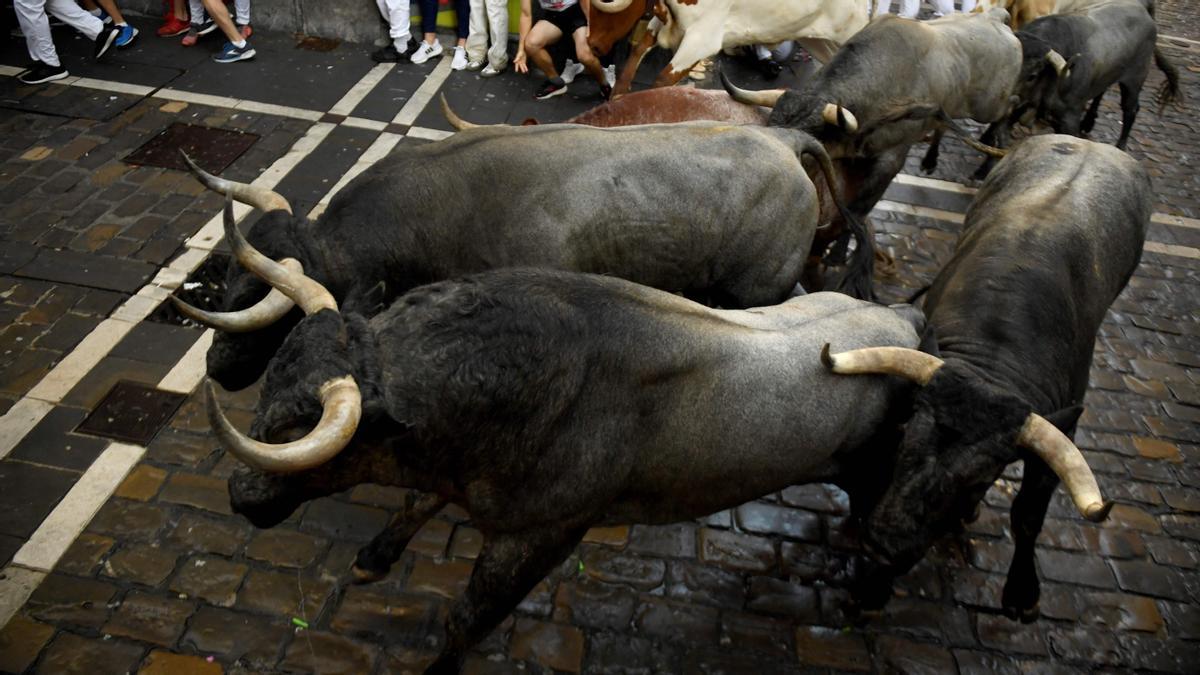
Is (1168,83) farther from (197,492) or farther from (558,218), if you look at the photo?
(197,492)

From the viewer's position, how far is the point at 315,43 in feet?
39.3

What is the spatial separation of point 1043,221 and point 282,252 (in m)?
5.02

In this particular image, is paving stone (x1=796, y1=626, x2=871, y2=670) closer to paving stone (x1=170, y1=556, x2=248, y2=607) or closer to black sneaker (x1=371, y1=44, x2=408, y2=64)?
paving stone (x1=170, y1=556, x2=248, y2=607)

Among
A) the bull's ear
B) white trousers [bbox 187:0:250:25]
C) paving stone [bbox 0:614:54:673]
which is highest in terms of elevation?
the bull's ear

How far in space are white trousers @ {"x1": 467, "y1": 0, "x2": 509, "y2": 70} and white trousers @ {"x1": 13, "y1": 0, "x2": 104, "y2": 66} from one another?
496cm

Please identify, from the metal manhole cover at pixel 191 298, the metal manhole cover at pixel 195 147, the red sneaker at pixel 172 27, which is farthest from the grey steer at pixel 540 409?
the red sneaker at pixel 172 27

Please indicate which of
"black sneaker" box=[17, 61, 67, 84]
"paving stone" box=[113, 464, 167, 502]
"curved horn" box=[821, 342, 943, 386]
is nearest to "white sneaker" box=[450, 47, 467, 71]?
"black sneaker" box=[17, 61, 67, 84]

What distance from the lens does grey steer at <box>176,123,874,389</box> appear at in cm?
495

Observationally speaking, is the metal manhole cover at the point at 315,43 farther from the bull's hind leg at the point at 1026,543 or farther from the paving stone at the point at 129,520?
the bull's hind leg at the point at 1026,543

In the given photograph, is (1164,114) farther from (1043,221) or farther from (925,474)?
(925,474)

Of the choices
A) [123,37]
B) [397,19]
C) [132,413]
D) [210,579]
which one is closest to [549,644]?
[210,579]

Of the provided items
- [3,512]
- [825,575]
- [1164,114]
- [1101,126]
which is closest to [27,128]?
[3,512]

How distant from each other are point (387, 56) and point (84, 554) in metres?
8.60

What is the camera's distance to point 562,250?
5.35 metres
